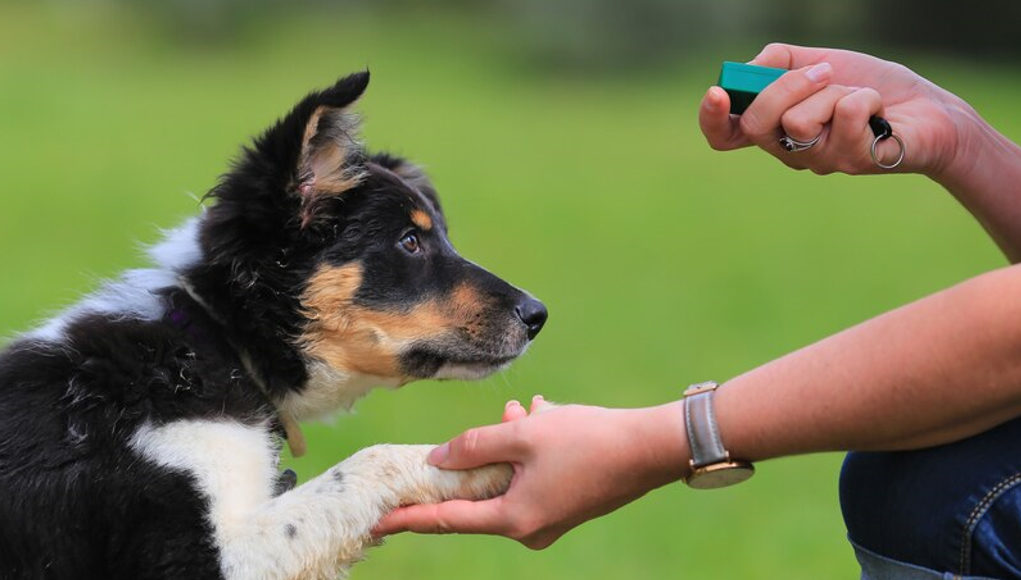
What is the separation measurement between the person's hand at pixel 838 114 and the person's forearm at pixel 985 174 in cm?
3

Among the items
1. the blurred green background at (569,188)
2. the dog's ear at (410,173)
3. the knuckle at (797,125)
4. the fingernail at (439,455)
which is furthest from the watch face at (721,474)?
the dog's ear at (410,173)

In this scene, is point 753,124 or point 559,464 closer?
point 559,464

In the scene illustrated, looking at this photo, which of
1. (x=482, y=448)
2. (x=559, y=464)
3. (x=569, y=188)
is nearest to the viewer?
(x=559, y=464)

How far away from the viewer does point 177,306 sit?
148 inches

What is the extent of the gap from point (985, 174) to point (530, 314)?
134 cm

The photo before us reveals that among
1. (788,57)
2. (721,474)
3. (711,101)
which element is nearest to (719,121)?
(711,101)

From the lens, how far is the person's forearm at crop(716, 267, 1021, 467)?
264cm

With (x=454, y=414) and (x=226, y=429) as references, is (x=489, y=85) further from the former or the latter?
(x=226, y=429)

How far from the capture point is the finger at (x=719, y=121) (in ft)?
10.8

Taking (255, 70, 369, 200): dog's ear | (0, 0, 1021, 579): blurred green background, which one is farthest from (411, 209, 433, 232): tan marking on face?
(0, 0, 1021, 579): blurred green background

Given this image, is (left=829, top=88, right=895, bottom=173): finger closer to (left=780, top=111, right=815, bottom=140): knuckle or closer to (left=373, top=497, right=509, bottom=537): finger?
(left=780, top=111, right=815, bottom=140): knuckle

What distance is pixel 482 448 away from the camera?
3.23m

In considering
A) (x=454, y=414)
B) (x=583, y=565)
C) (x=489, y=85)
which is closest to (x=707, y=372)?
(x=454, y=414)

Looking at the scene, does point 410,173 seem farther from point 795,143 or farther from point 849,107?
point 849,107
